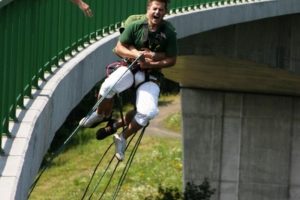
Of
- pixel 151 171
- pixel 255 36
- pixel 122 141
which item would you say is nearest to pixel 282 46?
pixel 255 36

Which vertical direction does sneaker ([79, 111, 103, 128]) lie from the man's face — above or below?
below

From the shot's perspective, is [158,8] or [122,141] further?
[122,141]

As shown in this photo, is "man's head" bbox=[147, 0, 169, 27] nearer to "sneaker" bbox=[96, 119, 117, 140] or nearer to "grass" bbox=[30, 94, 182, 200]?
"sneaker" bbox=[96, 119, 117, 140]

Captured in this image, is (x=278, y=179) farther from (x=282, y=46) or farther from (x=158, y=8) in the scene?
(x=158, y=8)

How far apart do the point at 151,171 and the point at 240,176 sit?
24.8ft

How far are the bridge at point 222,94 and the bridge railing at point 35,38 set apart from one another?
0.11 ft

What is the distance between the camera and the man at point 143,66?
8.65 meters

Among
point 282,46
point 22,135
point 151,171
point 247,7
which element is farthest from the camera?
point 151,171

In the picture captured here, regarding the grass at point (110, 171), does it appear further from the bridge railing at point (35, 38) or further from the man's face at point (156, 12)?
the man's face at point (156, 12)

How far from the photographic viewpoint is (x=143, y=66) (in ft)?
28.7

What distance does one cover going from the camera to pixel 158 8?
8.35 m

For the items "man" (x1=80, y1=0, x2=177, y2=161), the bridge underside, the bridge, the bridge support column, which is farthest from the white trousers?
the bridge support column

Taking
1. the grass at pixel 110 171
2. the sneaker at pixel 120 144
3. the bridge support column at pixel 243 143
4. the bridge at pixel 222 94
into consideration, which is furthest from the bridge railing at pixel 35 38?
the grass at pixel 110 171

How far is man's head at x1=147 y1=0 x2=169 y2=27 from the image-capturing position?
27.3 ft
